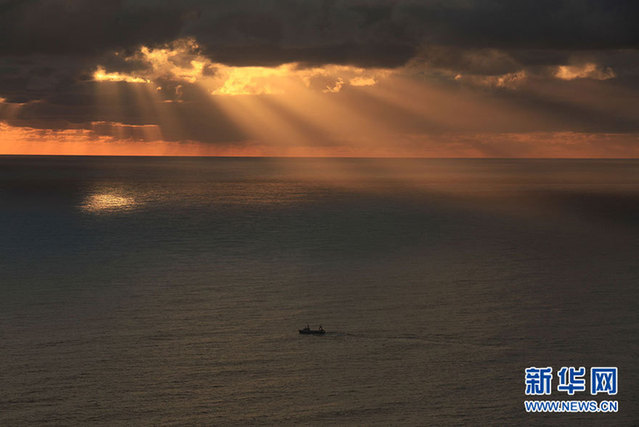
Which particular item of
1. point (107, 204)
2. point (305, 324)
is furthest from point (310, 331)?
point (107, 204)

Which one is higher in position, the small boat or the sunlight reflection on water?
the small boat

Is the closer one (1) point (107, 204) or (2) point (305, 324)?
(2) point (305, 324)

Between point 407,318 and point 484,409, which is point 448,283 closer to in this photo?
point 407,318

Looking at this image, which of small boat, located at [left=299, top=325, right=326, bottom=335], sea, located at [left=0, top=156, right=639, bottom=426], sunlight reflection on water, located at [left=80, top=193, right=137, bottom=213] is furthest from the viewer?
sunlight reflection on water, located at [left=80, top=193, right=137, bottom=213]

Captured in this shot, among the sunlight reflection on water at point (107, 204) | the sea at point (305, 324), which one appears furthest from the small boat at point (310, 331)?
the sunlight reflection on water at point (107, 204)

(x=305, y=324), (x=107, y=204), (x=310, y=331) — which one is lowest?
(x=107, y=204)

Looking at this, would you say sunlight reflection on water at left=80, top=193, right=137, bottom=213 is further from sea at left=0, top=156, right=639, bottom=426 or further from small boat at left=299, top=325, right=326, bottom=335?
small boat at left=299, top=325, right=326, bottom=335

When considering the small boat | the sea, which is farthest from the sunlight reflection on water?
the small boat

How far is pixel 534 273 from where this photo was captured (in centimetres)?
7438

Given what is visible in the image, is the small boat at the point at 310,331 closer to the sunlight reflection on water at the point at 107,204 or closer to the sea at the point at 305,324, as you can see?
the sea at the point at 305,324

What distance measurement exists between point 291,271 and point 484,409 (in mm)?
38538

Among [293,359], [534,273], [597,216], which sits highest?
[293,359]

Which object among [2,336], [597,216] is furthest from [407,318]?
[597,216]

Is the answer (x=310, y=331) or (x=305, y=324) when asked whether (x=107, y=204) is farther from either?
(x=310, y=331)
